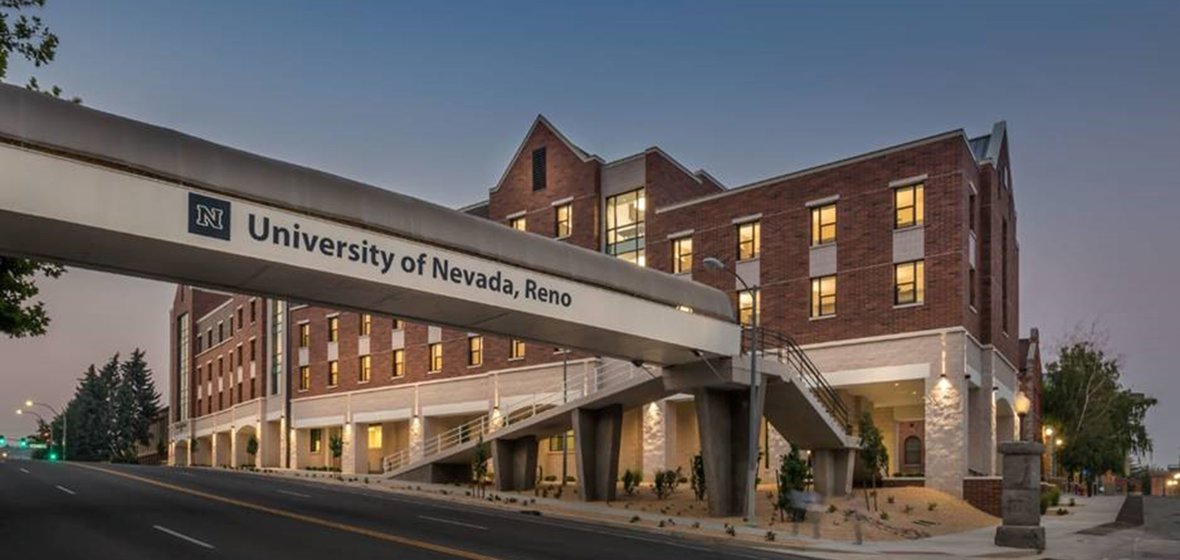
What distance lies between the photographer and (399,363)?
61781 millimetres

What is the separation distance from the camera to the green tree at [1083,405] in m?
72.8

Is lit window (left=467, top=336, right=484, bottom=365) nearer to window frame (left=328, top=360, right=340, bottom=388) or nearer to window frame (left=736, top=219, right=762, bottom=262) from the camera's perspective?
window frame (left=328, top=360, right=340, bottom=388)

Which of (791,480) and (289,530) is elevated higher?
(791,480)

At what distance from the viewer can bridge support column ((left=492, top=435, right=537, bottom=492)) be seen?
40500 millimetres

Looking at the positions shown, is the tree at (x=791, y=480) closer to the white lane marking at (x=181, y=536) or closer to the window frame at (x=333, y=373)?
the white lane marking at (x=181, y=536)

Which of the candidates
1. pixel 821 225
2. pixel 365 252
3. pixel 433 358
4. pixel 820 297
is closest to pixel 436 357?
pixel 433 358

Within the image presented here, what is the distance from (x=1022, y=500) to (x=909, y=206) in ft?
53.5

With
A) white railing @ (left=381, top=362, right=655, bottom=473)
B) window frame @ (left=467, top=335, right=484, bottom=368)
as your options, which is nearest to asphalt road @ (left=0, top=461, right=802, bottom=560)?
white railing @ (left=381, top=362, right=655, bottom=473)

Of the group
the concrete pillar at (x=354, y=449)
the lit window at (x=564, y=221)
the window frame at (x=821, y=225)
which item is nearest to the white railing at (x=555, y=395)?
the lit window at (x=564, y=221)

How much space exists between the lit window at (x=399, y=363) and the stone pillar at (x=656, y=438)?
69.6 ft

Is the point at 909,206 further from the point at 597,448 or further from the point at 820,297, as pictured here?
the point at 597,448

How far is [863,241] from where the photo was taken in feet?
129

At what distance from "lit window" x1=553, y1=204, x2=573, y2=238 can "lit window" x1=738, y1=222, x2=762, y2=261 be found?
34.5 ft

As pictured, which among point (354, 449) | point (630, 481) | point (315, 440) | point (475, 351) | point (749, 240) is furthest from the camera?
point (315, 440)
